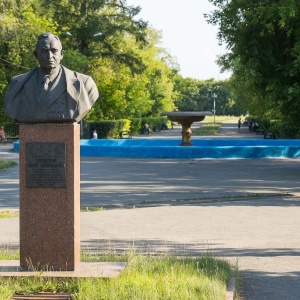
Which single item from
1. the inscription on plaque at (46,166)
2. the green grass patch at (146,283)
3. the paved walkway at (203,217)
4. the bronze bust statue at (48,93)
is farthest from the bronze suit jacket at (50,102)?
the paved walkway at (203,217)

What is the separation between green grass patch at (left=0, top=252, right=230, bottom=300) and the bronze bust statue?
5.61ft

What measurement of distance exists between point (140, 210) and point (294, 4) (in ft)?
32.3

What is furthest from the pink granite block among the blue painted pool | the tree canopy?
the tree canopy

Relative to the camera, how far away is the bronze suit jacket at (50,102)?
26.7ft

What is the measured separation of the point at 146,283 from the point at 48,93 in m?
2.32

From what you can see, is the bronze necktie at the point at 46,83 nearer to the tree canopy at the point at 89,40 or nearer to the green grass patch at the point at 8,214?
the green grass patch at the point at 8,214

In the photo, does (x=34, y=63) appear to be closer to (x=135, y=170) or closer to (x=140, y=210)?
(x=135, y=170)

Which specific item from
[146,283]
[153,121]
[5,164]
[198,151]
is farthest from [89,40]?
[146,283]

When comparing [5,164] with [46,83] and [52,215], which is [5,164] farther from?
[52,215]

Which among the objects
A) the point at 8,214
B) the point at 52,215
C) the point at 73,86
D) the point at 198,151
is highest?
the point at 73,86

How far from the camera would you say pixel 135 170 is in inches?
1035

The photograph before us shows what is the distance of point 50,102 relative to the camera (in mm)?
8164

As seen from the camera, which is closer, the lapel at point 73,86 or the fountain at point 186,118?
the lapel at point 73,86

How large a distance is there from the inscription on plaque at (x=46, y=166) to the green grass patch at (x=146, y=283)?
102 centimetres
